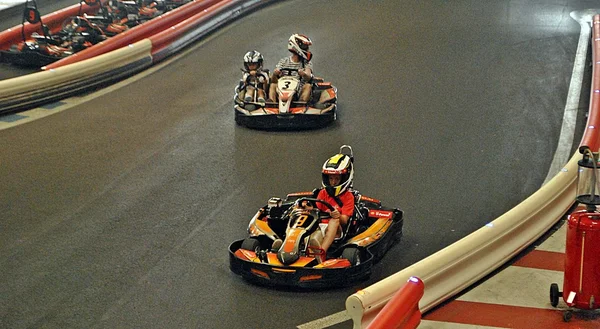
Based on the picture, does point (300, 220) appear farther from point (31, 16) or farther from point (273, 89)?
point (31, 16)

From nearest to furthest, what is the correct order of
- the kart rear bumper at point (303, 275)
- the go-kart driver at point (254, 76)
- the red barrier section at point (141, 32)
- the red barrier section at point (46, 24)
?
the kart rear bumper at point (303, 275) < the go-kart driver at point (254, 76) < the red barrier section at point (141, 32) < the red barrier section at point (46, 24)

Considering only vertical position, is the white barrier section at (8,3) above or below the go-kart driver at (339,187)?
above

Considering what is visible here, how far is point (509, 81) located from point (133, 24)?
267 inches

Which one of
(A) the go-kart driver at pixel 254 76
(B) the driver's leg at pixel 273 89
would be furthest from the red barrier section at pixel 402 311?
(A) the go-kart driver at pixel 254 76

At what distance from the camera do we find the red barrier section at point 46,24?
14.4m

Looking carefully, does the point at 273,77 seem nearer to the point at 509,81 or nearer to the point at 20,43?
the point at 509,81

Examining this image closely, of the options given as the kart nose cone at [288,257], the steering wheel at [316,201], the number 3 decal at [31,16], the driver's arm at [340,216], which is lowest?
the kart nose cone at [288,257]

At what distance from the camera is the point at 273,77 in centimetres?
1127

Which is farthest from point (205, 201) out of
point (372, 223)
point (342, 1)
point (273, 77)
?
point (342, 1)

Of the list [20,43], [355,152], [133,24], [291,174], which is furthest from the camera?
[133,24]

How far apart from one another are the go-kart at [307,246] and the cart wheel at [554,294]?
129 centimetres

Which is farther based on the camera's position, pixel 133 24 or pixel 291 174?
pixel 133 24

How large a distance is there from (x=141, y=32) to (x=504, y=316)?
33.6 ft

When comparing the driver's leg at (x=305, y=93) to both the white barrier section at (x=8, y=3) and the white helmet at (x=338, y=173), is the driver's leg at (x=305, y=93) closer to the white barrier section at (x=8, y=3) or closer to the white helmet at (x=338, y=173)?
the white helmet at (x=338, y=173)
